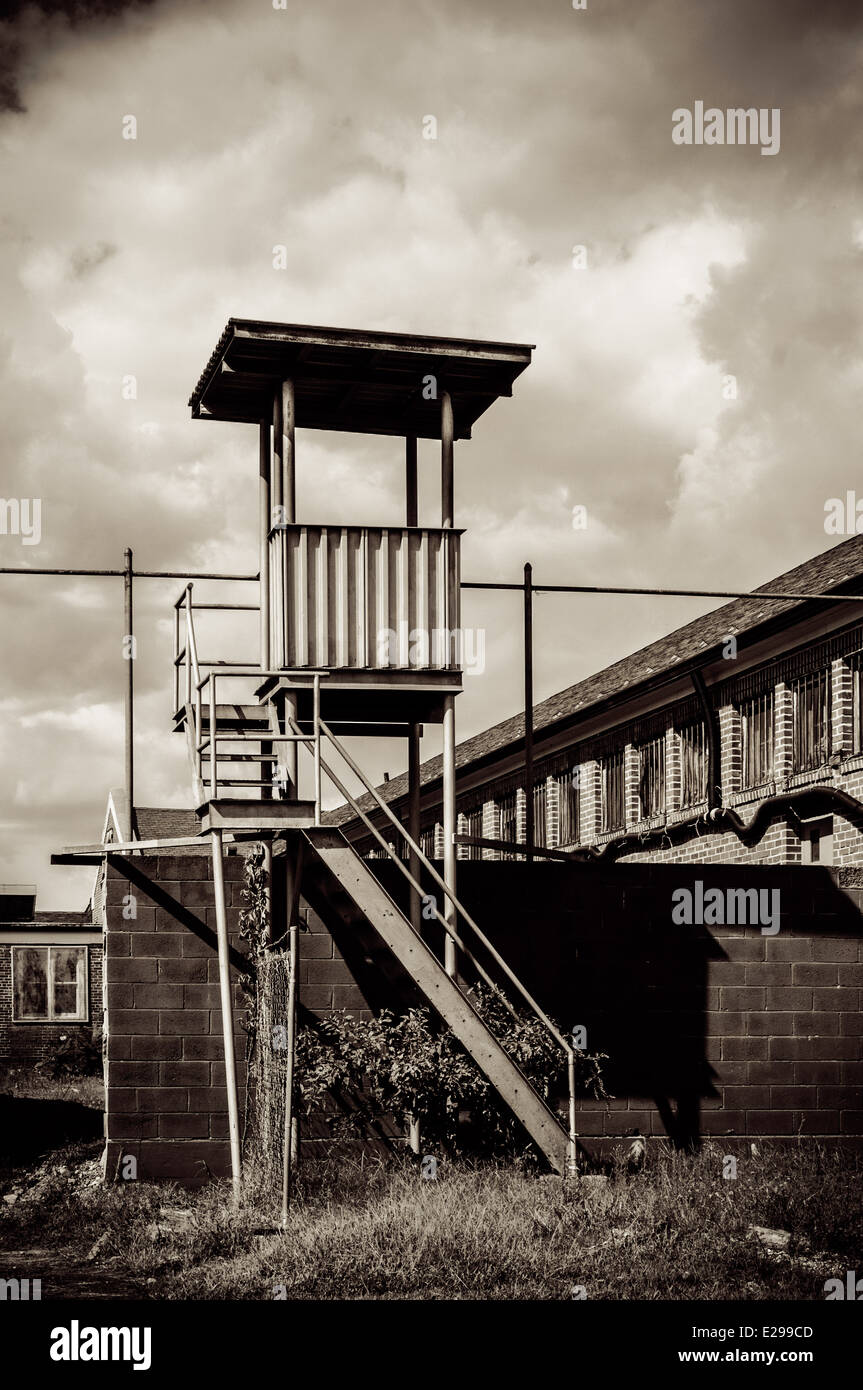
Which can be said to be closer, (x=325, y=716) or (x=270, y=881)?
(x=270, y=881)

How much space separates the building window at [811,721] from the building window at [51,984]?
19480 mm

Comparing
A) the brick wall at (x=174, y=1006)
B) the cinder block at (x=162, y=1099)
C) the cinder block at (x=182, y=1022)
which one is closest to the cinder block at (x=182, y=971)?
the brick wall at (x=174, y=1006)

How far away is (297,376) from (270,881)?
453cm

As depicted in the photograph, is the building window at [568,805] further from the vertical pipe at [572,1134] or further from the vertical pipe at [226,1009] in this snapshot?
the vertical pipe at [226,1009]

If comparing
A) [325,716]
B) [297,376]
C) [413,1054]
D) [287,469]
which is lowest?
[413,1054]

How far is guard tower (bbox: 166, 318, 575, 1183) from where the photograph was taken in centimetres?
1293

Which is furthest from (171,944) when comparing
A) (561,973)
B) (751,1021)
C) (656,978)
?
(751,1021)

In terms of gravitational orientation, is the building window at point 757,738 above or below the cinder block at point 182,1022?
above

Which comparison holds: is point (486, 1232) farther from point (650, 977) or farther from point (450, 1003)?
point (650, 977)

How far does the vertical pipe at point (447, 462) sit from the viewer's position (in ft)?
47.4

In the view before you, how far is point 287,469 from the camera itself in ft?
46.1

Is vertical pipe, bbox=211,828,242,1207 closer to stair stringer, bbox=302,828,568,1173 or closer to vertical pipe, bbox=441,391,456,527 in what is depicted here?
stair stringer, bbox=302,828,568,1173

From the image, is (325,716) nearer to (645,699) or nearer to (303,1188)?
(303,1188)
